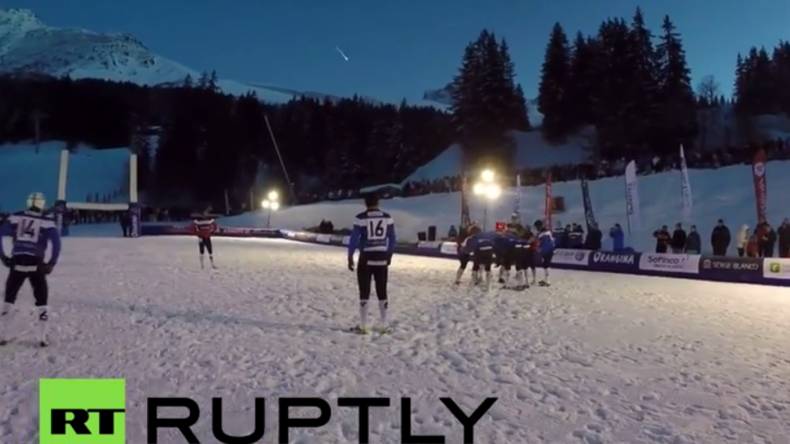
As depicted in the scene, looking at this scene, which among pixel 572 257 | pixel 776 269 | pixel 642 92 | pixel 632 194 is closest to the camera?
pixel 776 269

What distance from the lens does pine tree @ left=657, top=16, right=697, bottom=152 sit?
59.8 metres

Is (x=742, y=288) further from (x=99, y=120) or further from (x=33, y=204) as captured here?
(x=99, y=120)

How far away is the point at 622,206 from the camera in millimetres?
43844

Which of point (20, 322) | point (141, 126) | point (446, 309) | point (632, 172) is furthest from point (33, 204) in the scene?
point (141, 126)

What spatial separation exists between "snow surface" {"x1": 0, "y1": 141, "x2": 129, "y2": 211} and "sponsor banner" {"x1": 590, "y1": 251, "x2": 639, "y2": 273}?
88.9 meters

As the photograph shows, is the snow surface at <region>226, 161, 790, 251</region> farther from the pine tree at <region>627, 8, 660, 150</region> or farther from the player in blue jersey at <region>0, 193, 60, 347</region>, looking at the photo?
the player in blue jersey at <region>0, 193, 60, 347</region>

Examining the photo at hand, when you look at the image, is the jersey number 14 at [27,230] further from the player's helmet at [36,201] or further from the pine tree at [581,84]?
the pine tree at [581,84]

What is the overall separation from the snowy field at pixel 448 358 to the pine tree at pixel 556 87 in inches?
2248

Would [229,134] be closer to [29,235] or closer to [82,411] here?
[29,235]

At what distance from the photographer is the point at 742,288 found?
18.5 m

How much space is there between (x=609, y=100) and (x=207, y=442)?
63.6 meters

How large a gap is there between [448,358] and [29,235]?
6.06 meters

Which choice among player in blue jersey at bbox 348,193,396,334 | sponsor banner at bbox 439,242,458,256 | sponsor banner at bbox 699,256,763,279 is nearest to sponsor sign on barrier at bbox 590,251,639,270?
sponsor banner at bbox 699,256,763,279

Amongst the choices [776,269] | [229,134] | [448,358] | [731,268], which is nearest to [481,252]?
[448,358]
